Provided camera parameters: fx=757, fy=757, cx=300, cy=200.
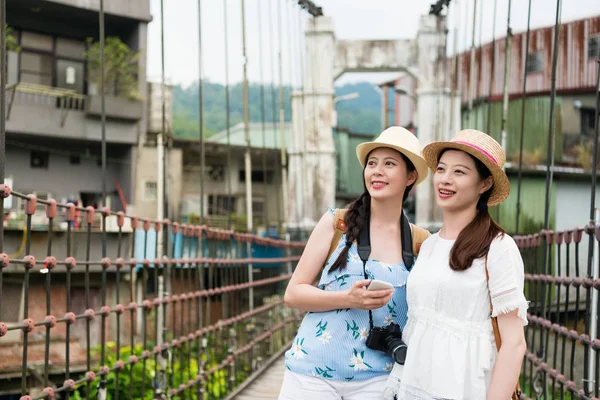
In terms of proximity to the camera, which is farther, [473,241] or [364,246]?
[364,246]

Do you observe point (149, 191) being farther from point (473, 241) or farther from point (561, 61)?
point (473, 241)

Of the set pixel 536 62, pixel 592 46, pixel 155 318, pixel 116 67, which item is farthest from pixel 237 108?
pixel 155 318

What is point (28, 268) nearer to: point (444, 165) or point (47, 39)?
point (444, 165)

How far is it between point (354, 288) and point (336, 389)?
264mm

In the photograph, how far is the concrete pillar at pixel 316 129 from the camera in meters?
14.9

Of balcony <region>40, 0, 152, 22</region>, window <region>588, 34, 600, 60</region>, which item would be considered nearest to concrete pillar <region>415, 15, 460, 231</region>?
window <region>588, 34, 600, 60</region>

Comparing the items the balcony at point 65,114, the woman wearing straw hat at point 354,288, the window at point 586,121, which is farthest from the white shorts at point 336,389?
the window at point 586,121

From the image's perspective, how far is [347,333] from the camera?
176cm

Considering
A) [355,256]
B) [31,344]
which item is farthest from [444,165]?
[31,344]

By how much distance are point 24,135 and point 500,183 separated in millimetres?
13198

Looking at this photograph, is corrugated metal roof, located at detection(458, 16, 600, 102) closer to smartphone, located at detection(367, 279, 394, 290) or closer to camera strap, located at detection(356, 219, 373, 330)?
camera strap, located at detection(356, 219, 373, 330)

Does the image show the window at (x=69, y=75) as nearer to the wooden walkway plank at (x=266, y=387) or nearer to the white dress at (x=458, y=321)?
the wooden walkway plank at (x=266, y=387)

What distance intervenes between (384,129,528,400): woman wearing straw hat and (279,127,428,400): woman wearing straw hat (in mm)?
87

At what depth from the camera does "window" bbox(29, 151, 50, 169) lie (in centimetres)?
1429
